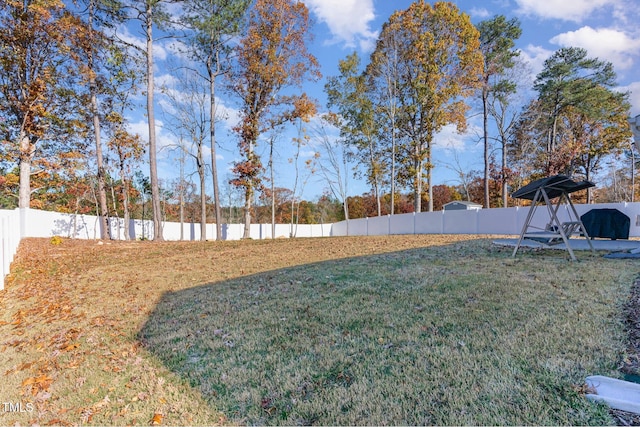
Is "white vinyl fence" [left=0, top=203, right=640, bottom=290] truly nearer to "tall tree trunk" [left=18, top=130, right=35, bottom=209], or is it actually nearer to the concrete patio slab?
"tall tree trunk" [left=18, top=130, right=35, bottom=209]

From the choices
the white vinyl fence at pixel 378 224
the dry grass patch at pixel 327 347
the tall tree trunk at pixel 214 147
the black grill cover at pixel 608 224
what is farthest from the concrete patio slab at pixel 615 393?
the tall tree trunk at pixel 214 147

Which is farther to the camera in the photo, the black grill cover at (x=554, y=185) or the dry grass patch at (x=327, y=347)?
the black grill cover at (x=554, y=185)

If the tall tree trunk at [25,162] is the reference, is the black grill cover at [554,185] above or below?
below

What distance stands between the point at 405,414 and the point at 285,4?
57.9ft

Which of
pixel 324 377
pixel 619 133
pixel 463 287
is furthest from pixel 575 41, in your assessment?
pixel 324 377

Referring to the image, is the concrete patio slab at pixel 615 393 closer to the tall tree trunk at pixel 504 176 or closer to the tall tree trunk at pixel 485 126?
the tall tree trunk at pixel 485 126

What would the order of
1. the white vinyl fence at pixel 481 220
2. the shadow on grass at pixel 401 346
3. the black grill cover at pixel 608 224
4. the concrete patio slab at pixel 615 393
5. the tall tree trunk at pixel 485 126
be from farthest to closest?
the tall tree trunk at pixel 485 126
the white vinyl fence at pixel 481 220
the black grill cover at pixel 608 224
the shadow on grass at pixel 401 346
the concrete patio slab at pixel 615 393

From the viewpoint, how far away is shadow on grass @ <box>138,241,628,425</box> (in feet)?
5.26

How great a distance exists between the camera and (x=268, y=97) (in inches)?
618

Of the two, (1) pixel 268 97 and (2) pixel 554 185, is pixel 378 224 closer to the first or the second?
(1) pixel 268 97

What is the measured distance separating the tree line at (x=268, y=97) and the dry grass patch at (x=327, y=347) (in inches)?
331

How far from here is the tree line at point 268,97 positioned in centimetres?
1161

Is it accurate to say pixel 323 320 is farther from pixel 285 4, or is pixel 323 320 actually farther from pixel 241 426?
pixel 285 4

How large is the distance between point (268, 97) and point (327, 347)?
15.3m
